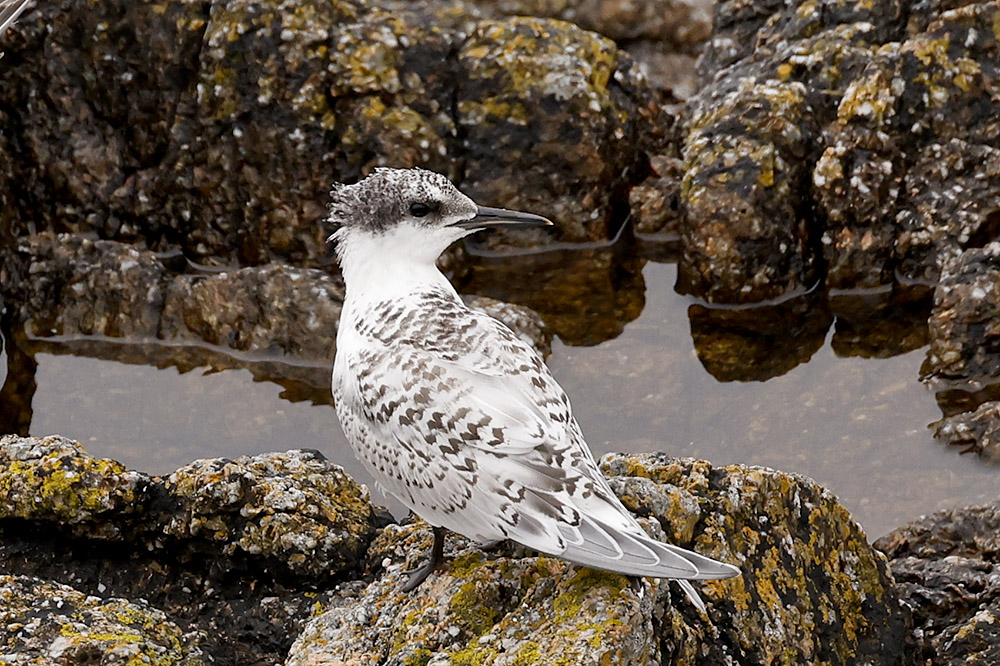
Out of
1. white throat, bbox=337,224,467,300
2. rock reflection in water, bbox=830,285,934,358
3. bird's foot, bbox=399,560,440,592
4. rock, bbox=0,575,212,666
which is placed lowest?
rock, bbox=0,575,212,666

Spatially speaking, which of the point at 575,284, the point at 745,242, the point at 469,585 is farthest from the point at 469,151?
the point at 469,585

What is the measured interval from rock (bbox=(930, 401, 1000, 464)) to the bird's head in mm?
2993

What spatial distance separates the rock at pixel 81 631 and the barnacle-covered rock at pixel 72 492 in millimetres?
377

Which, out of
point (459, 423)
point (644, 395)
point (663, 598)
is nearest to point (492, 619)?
point (663, 598)

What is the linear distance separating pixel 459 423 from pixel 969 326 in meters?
4.06

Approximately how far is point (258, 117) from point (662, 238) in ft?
9.84

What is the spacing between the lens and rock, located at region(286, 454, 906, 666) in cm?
435

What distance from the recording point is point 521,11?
1166 centimetres

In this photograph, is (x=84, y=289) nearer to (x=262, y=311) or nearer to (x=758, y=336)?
(x=262, y=311)

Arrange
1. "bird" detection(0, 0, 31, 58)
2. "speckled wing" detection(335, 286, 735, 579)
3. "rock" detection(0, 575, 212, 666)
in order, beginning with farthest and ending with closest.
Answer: "bird" detection(0, 0, 31, 58) < "rock" detection(0, 575, 212, 666) < "speckled wing" detection(335, 286, 735, 579)

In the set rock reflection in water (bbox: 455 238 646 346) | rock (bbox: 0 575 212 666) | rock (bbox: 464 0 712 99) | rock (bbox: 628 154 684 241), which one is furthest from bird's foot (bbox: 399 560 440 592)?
rock (bbox: 464 0 712 99)

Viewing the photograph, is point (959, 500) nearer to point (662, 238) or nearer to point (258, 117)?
point (662, 238)

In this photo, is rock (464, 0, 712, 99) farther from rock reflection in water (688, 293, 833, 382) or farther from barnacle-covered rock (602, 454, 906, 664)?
barnacle-covered rock (602, 454, 906, 664)

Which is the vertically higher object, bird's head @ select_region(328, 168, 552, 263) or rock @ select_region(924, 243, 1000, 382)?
bird's head @ select_region(328, 168, 552, 263)
